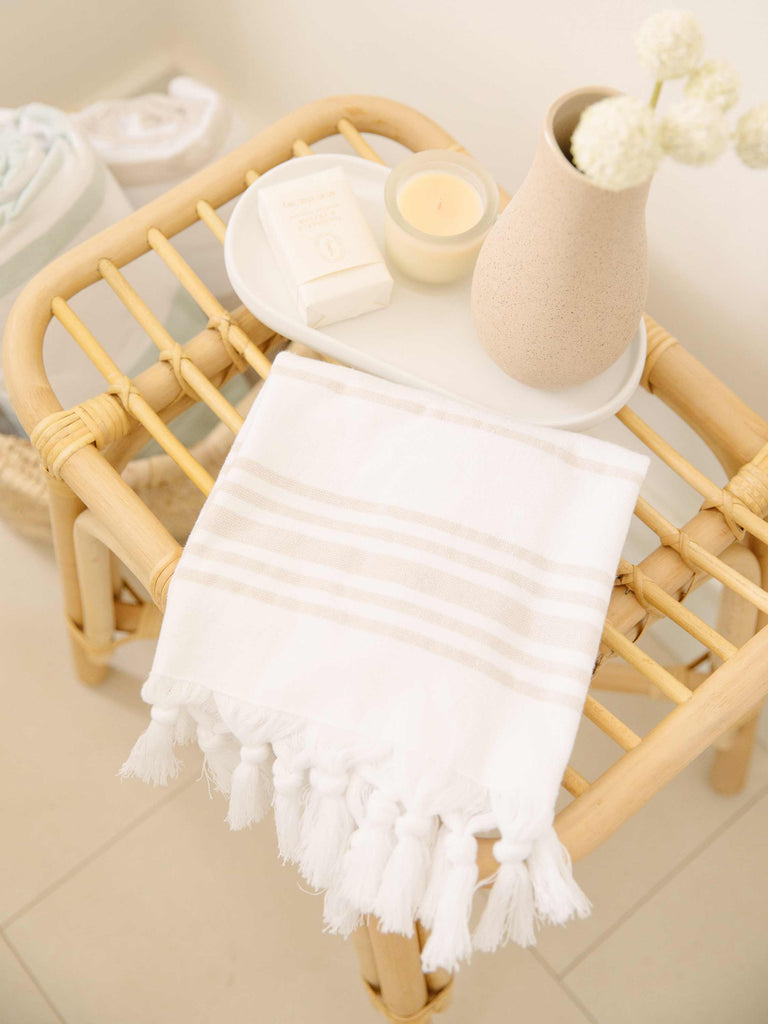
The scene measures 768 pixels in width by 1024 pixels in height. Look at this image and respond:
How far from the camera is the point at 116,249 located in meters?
0.68

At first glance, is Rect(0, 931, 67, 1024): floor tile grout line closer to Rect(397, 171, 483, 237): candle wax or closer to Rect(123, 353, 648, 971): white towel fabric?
Rect(123, 353, 648, 971): white towel fabric

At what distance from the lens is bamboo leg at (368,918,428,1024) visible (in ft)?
1.98

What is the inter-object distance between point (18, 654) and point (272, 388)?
0.70 metres

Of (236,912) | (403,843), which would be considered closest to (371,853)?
(403,843)

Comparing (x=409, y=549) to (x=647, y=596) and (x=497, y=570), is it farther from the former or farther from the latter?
(x=647, y=596)

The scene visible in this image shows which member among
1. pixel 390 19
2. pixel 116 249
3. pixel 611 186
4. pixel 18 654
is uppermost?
pixel 611 186

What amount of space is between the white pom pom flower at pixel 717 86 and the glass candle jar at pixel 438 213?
22 cm

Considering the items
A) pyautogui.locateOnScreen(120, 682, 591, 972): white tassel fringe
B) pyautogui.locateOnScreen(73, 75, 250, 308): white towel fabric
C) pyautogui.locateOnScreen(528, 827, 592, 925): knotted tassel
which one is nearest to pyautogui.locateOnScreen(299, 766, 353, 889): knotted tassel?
pyautogui.locateOnScreen(120, 682, 591, 972): white tassel fringe

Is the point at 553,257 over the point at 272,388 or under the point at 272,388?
over

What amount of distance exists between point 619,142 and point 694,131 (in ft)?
0.11

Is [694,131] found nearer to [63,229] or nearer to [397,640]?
[397,640]

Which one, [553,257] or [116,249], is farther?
[116,249]

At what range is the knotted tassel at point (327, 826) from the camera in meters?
0.50

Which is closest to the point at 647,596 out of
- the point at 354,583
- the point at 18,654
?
the point at 354,583
